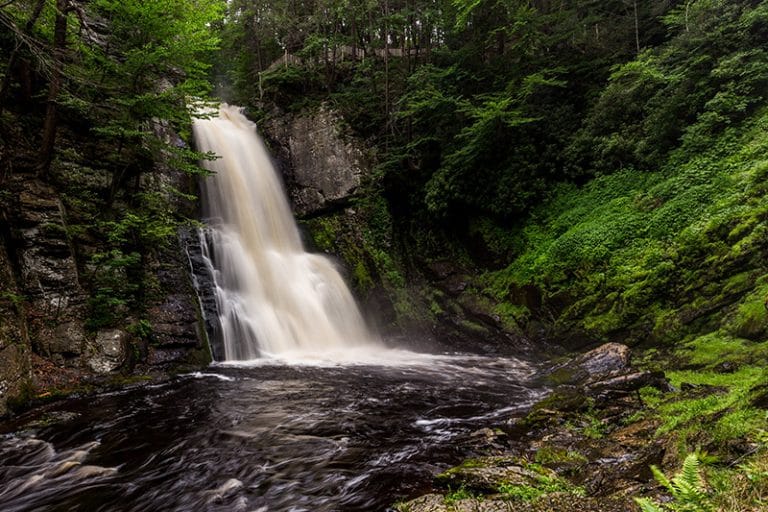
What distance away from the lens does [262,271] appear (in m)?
13.4

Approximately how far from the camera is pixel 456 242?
15188 millimetres

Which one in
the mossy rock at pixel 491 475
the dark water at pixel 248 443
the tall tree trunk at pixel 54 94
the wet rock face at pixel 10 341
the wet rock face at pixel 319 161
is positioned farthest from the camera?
the wet rock face at pixel 319 161

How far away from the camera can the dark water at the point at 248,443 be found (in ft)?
13.4

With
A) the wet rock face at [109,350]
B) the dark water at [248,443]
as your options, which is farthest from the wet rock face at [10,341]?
the wet rock face at [109,350]

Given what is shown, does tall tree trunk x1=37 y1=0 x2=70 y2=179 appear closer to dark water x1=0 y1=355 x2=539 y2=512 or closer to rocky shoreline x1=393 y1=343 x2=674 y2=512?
dark water x1=0 y1=355 x2=539 y2=512

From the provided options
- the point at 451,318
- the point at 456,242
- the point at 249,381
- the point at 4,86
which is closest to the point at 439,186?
the point at 456,242

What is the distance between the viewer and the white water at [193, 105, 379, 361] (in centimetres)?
1155

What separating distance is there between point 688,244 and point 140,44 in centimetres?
1387

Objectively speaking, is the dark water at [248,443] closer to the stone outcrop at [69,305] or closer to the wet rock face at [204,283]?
the stone outcrop at [69,305]

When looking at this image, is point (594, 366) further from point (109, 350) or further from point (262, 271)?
point (262, 271)

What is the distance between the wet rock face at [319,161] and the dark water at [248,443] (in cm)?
945

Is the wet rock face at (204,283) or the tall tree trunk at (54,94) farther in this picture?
the wet rock face at (204,283)

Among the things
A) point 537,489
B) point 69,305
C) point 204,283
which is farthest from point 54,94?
point 537,489

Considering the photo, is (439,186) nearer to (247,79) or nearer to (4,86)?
(4,86)
